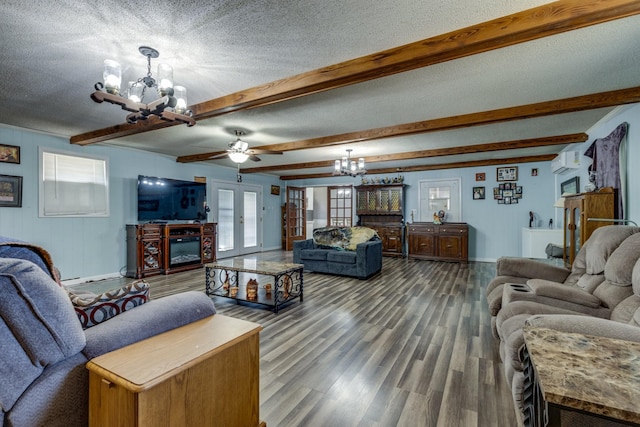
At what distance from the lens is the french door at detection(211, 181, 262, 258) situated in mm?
7246

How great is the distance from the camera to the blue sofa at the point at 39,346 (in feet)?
3.03

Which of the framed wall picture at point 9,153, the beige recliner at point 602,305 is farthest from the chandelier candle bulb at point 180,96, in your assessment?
the framed wall picture at point 9,153

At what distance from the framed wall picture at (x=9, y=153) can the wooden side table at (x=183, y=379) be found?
4577mm

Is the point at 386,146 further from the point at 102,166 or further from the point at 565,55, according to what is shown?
the point at 102,166

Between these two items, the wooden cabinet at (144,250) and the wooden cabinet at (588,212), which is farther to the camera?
the wooden cabinet at (144,250)

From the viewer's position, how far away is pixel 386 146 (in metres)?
5.12

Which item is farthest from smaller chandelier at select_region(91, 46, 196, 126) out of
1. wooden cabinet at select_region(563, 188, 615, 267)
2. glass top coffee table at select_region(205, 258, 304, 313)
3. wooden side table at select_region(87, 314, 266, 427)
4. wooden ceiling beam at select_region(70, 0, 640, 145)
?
wooden cabinet at select_region(563, 188, 615, 267)

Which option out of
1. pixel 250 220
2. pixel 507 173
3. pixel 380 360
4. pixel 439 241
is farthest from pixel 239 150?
pixel 507 173

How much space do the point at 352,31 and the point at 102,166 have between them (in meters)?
5.00

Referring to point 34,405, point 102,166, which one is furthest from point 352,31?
point 102,166

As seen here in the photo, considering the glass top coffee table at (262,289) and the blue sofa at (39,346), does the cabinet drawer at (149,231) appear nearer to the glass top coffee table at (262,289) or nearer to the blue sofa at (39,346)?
the glass top coffee table at (262,289)

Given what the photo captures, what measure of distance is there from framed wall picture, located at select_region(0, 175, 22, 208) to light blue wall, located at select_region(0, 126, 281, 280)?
60mm

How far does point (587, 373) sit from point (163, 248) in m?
5.79

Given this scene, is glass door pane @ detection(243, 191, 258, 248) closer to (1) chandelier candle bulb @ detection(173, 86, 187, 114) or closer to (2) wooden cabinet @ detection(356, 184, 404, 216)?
(2) wooden cabinet @ detection(356, 184, 404, 216)
